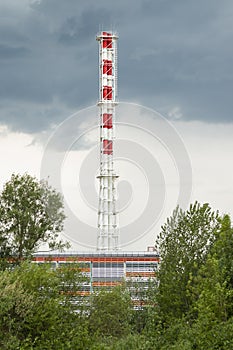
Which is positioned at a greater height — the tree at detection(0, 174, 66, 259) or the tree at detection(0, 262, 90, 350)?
the tree at detection(0, 174, 66, 259)

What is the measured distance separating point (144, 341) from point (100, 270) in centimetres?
4898

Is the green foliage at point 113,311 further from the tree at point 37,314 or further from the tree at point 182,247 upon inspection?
the tree at point 37,314

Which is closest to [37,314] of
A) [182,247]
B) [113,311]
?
[182,247]

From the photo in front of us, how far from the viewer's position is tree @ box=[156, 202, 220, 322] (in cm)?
3634

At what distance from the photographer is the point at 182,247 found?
38.1 meters

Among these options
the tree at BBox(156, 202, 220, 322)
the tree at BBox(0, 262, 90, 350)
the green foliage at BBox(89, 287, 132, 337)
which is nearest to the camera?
the tree at BBox(0, 262, 90, 350)

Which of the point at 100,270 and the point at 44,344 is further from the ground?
the point at 100,270

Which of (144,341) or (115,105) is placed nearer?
(144,341)

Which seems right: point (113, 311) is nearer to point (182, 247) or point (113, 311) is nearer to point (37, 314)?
point (182, 247)

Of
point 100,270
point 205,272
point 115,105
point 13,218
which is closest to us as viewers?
point 205,272

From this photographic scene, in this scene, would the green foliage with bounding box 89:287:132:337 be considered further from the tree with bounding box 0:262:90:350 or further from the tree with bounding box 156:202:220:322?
the tree with bounding box 0:262:90:350

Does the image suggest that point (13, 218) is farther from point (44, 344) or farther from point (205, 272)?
Result: point (44, 344)

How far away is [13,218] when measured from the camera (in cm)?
4606

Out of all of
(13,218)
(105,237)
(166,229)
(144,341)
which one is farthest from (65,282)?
(105,237)
